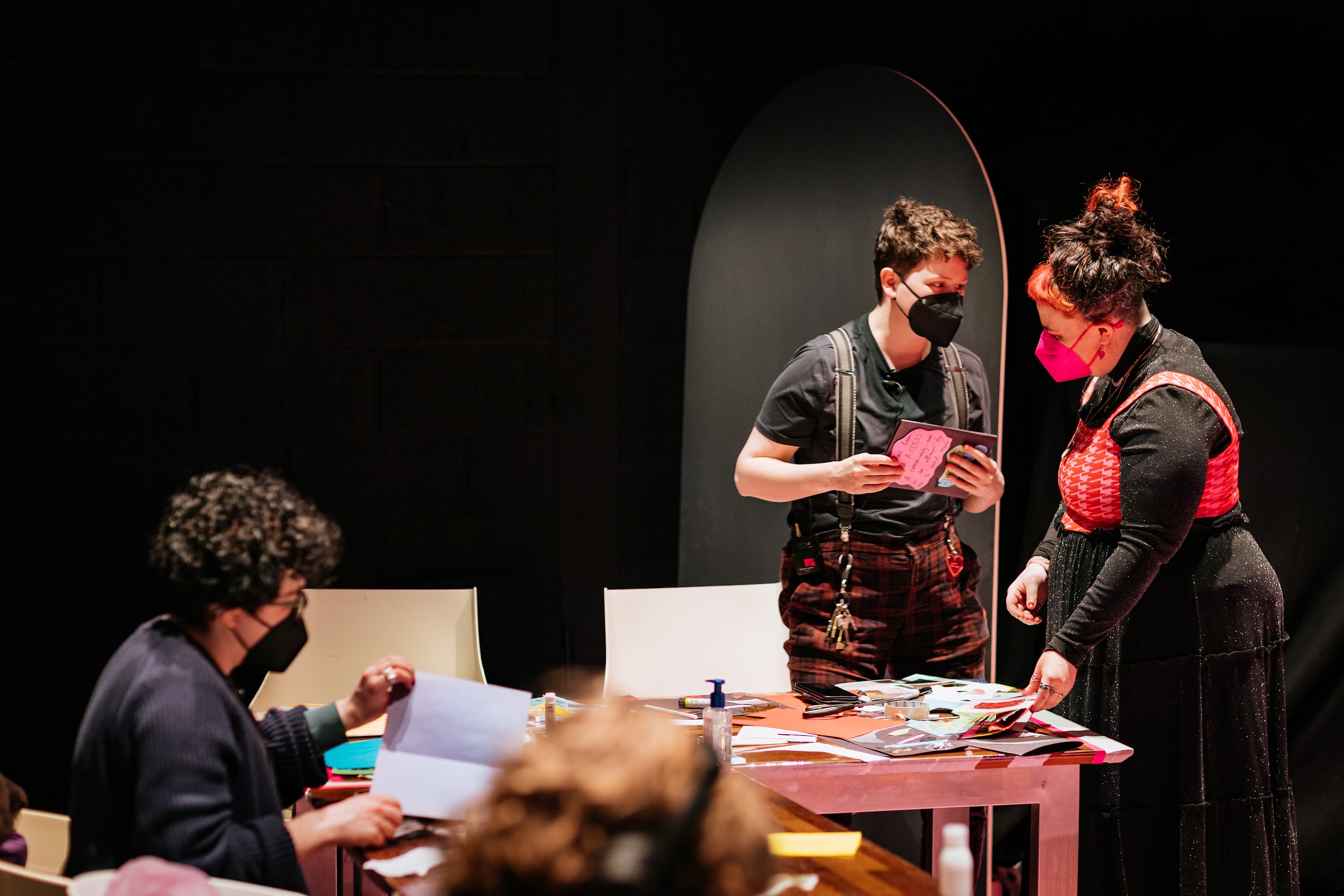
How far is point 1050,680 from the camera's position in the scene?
2.23 metres

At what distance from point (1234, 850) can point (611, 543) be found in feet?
6.34

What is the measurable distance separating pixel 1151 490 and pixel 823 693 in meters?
0.78

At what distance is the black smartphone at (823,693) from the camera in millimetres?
2428

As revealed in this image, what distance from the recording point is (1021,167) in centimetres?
351

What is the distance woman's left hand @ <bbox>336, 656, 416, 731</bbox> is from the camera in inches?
69.1

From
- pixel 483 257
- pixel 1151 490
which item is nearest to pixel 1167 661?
pixel 1151 490

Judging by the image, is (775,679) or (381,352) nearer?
(775,679)

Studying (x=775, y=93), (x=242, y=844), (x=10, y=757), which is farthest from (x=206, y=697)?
(x=775, y=93)

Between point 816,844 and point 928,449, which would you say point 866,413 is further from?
point 816,844

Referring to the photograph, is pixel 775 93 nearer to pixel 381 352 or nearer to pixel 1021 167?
pixel 1021 167

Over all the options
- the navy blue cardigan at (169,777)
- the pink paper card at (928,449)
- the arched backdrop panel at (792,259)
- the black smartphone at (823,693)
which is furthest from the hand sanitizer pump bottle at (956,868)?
the arched backdrop panel at (792,259)

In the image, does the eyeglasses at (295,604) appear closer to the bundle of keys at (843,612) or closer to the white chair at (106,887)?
the white chair at (106,887)

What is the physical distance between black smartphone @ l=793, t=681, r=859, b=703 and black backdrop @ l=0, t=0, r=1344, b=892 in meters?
1.14

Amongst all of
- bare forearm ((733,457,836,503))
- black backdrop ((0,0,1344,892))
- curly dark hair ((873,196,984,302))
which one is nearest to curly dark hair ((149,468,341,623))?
bare forearm ((733,457,836,503))
